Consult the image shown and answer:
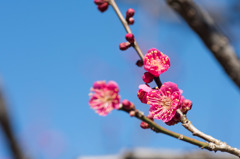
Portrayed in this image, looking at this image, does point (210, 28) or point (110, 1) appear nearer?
point (210, 28)

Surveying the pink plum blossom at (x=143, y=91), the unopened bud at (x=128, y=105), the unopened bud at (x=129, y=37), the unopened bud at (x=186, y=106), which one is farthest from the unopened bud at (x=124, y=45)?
the unopened bud at (x=128, y=105)

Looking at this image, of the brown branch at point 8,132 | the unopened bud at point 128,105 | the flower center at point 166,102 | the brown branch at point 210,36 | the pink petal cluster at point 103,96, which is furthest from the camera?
the flower center at point 166,102

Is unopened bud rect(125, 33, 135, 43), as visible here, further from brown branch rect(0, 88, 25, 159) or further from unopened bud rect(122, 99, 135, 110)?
brown branch rect(0, 88, 25, 159)

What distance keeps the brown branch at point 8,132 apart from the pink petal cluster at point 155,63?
2.06 feet

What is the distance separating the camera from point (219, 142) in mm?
959

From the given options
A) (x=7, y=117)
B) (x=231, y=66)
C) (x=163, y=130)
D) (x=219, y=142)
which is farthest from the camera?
(x=231, y=66)

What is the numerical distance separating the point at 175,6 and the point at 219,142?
19.4 inches

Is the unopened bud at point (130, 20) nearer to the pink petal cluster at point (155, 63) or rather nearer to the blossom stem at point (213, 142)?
the pink petal cluster at point (155, 63)

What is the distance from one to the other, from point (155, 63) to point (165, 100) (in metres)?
0.17

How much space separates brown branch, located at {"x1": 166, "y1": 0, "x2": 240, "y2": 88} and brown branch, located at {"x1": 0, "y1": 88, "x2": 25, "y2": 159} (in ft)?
2.31

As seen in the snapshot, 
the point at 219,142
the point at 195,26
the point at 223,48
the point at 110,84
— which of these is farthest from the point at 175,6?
the point at 219,142

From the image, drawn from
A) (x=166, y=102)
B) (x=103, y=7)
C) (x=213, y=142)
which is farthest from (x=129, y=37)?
(x=213, y=142)

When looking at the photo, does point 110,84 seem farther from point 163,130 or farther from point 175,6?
point 175,6

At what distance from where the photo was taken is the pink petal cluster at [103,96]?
3.20 feet
